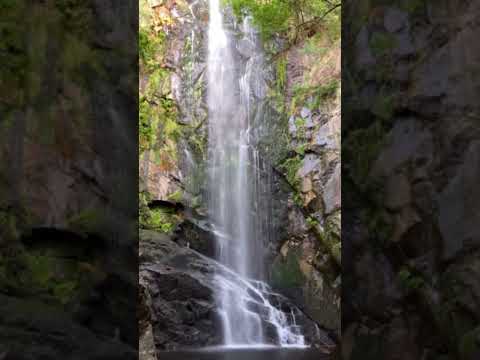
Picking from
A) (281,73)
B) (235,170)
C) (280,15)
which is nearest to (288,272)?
(235,170)

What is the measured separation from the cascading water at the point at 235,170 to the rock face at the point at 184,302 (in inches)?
23.6

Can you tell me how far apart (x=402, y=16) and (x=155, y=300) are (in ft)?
32.1

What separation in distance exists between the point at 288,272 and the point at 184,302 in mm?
3691

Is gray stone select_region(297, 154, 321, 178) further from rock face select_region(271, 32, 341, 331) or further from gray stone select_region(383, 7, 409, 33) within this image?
gray stone select_region(383, 7, 409, 33)

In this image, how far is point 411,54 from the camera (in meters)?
2.82

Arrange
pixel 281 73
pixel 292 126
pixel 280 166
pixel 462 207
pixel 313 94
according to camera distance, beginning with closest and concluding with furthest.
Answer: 1. pixel 462 207
2. pixel 313 94
3. pixel 280 166
4. pixel 292 126
5. pixel 281 73

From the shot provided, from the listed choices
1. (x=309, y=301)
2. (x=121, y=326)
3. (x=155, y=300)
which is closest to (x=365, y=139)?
(x=121, y=326)

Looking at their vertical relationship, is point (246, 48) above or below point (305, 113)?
above

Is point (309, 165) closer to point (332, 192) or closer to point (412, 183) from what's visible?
point (332, 192)

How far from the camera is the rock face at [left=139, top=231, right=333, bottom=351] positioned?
1145 cm

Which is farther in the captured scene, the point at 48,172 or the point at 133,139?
the point at 133,139

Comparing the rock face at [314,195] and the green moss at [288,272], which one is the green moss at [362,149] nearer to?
the rock face at [314,195]

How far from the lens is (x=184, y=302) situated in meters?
11.8

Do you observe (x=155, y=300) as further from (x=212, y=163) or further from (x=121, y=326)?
(x=121, y=326)
